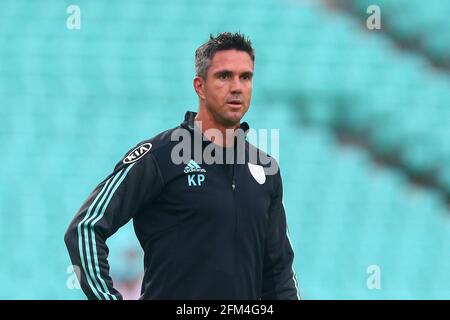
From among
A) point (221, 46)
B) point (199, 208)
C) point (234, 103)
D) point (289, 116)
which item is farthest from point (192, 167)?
point (289, 116)

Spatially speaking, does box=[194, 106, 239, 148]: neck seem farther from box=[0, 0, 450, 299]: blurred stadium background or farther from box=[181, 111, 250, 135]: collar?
box=[0, 0, 450, 299]: blurred stadium background

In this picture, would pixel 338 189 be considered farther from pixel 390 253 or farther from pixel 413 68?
pixel 413 68

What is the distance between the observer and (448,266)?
297 inches

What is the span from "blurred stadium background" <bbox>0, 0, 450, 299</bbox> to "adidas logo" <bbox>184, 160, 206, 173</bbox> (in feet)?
13.7

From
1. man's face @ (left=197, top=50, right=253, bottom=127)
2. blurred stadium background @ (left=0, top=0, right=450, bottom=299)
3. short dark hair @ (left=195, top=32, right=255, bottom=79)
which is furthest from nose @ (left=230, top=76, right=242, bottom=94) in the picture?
blurred stadium background @ (left=0, top=0, right=450, bottom=299)

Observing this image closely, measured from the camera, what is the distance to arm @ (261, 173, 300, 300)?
3.45 meters

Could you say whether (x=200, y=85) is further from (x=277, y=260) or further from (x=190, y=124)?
(x=277, y=260)

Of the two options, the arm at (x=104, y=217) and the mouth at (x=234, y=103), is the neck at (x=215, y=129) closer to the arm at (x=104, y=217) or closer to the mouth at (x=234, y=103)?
the mouth at (x=234, y=103)

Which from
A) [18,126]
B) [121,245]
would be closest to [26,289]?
[121,245]

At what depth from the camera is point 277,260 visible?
3.48m

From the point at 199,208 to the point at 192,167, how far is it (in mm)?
154

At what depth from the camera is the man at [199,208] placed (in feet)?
10.5

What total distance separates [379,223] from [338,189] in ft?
1.45

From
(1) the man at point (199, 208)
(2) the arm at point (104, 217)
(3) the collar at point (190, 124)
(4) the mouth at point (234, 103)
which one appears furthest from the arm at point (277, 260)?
(2) the arm at point (104, 217)
